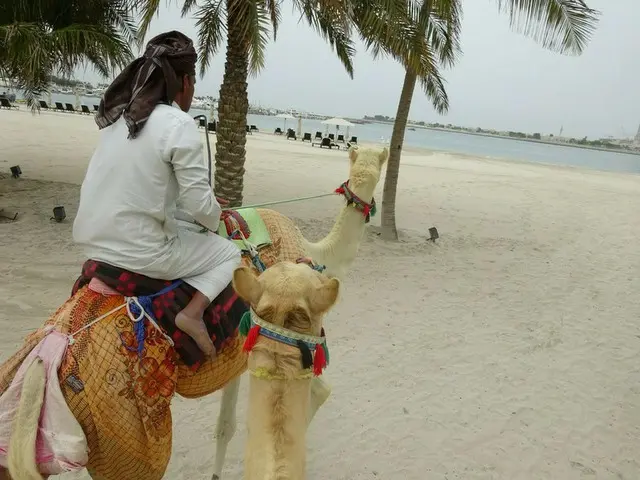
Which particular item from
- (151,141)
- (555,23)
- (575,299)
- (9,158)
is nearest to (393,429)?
(151,141)

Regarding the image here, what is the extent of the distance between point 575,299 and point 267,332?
23.7ft

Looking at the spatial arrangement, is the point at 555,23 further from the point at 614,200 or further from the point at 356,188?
the point at 614,200

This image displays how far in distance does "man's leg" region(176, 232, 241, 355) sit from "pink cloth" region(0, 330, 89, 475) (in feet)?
1.45

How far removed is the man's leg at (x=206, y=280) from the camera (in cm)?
191

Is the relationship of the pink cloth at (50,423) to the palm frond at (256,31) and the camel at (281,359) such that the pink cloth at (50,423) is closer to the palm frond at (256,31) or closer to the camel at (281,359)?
the camel at (281,359)

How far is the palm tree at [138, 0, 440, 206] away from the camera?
6.59 m

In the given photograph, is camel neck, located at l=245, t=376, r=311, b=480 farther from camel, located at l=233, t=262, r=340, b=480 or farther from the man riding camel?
the man riding camel

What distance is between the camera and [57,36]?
7559 mm

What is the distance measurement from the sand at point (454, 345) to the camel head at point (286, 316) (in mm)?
2089

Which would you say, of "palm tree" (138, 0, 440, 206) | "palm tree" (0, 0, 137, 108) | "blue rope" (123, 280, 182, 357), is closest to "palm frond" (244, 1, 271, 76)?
"palm tree" (138, 0, 440, 206)

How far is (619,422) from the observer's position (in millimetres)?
4324

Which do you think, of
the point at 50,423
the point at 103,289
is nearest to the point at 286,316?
the point at 103,289

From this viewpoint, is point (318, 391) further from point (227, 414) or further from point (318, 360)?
point (318, 360)

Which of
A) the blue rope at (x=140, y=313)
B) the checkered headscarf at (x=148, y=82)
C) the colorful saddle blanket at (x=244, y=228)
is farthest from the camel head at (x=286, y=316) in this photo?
the colorful saddle blanket at (x=244, y=228)
